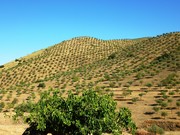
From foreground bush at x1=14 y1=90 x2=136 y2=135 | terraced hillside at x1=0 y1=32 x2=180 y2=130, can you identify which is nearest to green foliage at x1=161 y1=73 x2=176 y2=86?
terraced hillside at x1=0 y1=32 x2=180 y2=130

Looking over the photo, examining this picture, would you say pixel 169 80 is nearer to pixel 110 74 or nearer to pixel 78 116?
pixel 110 74

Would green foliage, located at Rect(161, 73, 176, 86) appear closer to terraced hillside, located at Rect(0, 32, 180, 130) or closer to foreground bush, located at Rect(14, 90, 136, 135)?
terraced hillside, located at Rect(0, 32, 180, 130)

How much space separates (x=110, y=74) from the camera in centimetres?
7050

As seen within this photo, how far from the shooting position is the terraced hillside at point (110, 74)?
4119cm

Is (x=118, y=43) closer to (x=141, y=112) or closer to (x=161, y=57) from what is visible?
(x=161, y=57)

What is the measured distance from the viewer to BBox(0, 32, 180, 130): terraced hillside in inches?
1622

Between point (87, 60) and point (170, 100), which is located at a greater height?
point (87, 60)

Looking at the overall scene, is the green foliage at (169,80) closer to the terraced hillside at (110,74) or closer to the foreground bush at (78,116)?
the terraced hillside at (110,74)

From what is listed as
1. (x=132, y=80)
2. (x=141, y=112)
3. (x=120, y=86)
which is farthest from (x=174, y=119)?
(x=132, y=80)

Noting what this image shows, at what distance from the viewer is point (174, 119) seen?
98.2 ft

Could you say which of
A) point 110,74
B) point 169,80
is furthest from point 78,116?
point 110,74

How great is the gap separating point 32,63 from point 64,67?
13060mm

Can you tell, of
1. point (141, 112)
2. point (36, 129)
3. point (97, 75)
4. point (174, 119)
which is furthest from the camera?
point (97, 75)

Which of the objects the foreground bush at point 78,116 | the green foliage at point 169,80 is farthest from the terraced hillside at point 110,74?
the foreground bush at point 78,116
